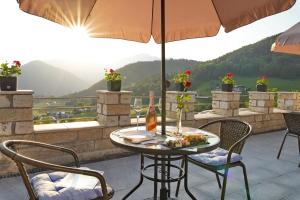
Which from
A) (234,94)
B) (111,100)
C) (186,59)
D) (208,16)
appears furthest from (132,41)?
(186,59)

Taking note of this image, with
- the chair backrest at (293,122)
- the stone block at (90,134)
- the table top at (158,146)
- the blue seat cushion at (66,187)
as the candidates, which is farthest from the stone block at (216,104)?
the blue seat cushion at (66,187)

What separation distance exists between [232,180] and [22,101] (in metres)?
2.71

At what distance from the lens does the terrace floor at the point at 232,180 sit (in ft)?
9.12

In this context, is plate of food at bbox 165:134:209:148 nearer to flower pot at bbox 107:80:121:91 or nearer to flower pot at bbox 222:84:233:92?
flower pot at bbox 107:80:121:91

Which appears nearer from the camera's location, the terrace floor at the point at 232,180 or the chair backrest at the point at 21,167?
the chair backrest at the point at 21,167

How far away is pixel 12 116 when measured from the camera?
10.4 feet

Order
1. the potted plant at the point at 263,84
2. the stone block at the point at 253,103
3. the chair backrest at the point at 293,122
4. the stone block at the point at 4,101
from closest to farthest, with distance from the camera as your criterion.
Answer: the stone block at the point at 4,101
the chair backrest at the point at 293,122
the potted plant at the point at 263,84
the stone block at the point at 253,103

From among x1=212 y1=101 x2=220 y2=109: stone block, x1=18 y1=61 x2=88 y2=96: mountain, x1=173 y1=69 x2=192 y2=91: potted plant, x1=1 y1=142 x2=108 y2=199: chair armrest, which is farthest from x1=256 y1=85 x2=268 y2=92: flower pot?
x1=18 y1=61 x2=88 y2=96: mountain

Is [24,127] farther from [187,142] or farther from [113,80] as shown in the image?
Result: [187,142]

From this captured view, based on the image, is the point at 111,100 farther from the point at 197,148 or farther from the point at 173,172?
the point at 197,148

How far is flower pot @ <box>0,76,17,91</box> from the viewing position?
310 centimetres

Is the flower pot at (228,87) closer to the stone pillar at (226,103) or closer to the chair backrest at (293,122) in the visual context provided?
the stone pillar at (226,103)

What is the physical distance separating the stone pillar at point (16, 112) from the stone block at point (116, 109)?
1.04 meters

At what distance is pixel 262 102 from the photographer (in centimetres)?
624
